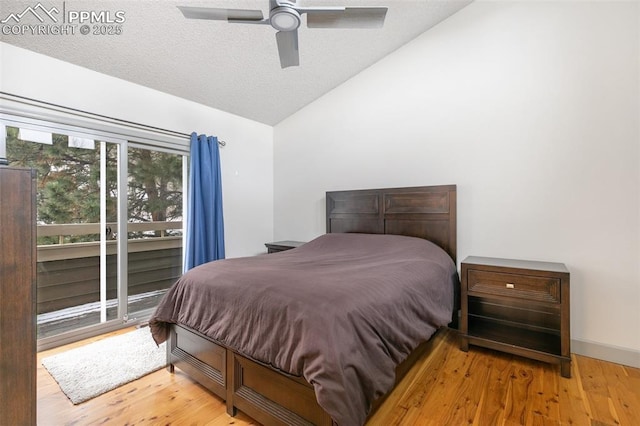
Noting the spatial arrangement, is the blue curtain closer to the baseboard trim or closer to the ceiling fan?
the ceiling fan

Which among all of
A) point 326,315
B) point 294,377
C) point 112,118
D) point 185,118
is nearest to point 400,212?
point 326,315

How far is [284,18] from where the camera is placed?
170 cm

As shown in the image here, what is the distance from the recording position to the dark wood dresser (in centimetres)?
105

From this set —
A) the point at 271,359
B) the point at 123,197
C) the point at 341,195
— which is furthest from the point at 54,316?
the point at 341,195

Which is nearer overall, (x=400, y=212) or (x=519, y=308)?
(x=519, y=308)

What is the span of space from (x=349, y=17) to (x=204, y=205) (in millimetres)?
2547

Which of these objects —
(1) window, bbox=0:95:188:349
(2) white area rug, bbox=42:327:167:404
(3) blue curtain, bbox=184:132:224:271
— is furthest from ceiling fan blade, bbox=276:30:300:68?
(2) white area rug, bbox=42:327:167:404

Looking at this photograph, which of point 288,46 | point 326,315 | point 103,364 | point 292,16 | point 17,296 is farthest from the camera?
point 103,364

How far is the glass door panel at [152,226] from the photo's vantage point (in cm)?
305

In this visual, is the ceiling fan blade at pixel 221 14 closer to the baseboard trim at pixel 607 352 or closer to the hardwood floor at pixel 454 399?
the hardwood floor at pixel 454 399

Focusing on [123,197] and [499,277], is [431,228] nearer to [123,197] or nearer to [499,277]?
[499,277]

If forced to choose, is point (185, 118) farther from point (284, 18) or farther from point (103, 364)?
point (103, 364)

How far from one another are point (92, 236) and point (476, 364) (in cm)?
353

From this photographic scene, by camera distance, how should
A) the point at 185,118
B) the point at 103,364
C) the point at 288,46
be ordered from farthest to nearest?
the point at 185,118 → the point at 103,364 → the point at 288,46
